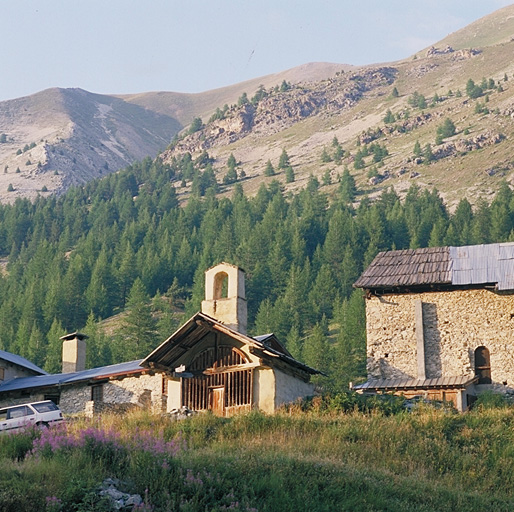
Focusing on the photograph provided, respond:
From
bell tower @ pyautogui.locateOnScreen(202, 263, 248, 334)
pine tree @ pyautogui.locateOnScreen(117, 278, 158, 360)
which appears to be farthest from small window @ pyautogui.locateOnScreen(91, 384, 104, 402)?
pine tree @ pyautogui.locateOnScreen(117, 278, 158, 360)

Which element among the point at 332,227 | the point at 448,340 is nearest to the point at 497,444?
the point at 448,340

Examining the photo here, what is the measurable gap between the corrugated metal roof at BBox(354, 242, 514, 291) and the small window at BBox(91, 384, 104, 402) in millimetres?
11863

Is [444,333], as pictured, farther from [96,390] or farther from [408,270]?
[96,390]

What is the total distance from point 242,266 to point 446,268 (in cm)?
7893

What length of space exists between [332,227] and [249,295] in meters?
17.9

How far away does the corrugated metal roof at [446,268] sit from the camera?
42.4 m

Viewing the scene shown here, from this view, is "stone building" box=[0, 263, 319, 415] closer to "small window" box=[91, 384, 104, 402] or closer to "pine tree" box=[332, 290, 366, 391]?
"small window" box=[91, 384, 104, 402]

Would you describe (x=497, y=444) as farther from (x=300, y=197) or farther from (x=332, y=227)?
(x=300, y=197)

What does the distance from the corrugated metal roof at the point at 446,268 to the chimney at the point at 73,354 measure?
1351 cm

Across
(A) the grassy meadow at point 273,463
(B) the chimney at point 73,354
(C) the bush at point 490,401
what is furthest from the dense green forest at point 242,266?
(A) the grassy meadow at point 273,463

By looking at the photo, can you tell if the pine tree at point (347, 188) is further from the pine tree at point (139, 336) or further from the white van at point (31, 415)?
the white van at point (31, 415)

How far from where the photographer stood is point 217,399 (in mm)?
36906

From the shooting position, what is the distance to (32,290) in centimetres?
12306

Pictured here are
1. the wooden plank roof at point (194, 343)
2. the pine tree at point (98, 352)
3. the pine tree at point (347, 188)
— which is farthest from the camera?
the pine tree at point (347, 188)
